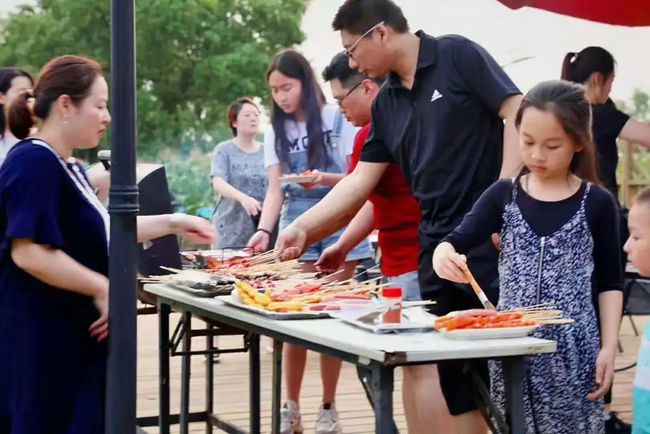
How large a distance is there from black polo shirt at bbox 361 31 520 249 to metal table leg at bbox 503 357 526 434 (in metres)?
1.07

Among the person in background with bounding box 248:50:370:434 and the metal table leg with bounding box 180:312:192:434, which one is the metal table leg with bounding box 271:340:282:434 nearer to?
the metal table leg with bounding box 180:312:192:434

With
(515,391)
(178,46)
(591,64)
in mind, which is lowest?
(515,391)

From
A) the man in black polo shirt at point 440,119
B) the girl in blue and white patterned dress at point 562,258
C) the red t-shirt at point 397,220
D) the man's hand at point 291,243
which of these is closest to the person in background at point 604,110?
the red t-shirt at point 397,220

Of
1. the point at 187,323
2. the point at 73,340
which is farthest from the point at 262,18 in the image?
the point at 73,340

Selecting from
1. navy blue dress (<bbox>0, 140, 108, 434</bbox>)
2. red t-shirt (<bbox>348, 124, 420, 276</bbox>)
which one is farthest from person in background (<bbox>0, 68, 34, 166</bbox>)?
navy blue dress (<bbox>0, 140, 108, 434</bbox>)

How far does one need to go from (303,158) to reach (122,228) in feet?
9.37

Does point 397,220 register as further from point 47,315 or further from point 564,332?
point 47,315

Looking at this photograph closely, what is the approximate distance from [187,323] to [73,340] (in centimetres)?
113

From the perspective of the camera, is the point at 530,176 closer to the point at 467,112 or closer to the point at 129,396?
the point at 467,112

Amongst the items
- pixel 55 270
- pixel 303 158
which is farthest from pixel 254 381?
pixel 55 270

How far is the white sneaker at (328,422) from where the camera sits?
5.25 metres

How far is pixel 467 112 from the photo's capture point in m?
3.80

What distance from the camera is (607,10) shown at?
5.83m

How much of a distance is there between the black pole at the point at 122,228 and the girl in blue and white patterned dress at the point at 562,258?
35.3 inches
